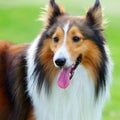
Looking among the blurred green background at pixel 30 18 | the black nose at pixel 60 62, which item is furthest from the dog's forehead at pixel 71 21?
the blurred green background at pixel 30 18

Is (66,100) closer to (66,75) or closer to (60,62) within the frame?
(66,75)

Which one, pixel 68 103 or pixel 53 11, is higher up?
pixel 53 11

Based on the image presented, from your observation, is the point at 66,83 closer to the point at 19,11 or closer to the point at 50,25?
the point at 50,25

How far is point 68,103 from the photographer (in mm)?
8914

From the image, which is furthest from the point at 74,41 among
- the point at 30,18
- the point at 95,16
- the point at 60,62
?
the point at 30,18

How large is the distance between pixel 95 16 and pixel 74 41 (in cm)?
Answer: 53

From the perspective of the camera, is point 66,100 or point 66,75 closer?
point 66,75

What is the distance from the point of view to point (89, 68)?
28.2 feet

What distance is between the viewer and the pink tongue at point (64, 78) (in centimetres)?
845

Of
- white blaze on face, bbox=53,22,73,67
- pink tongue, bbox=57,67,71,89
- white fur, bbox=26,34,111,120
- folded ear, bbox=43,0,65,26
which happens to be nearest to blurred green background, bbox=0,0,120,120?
white fur, bbox=26,34,111,120

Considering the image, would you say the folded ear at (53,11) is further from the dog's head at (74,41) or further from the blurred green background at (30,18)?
the blurred green background at (30,18)

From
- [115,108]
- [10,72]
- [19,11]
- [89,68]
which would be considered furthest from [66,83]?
[19,11]

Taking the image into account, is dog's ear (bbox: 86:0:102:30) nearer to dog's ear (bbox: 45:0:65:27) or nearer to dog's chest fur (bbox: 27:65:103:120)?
dog's ear (bbox: 45:0:65:27)

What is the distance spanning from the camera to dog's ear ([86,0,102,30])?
8648mm
